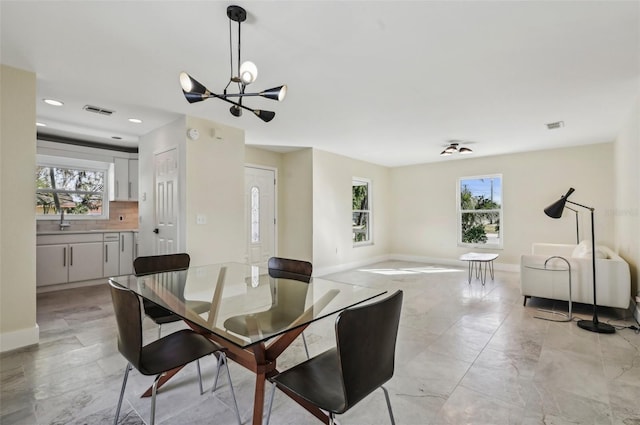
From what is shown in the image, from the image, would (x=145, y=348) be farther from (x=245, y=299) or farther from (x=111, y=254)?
(x=111, y=254)

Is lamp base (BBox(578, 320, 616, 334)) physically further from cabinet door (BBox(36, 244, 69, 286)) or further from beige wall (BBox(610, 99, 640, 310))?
cabinet door (BBox(36, 244, 69, 286))

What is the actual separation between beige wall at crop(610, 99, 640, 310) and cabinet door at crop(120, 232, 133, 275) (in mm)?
6979

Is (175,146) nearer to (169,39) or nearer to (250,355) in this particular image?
(169,39)

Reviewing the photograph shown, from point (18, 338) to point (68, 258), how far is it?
249 centimetres

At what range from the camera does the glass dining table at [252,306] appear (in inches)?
57.7

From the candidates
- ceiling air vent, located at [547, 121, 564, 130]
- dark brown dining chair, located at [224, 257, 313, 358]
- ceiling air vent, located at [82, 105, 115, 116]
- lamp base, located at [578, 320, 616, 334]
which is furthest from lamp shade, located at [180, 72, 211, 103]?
ceiling air vent, located at [547, 121, 564, 130]

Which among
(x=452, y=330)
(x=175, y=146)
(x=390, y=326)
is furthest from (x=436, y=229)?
(x=390, y=326)

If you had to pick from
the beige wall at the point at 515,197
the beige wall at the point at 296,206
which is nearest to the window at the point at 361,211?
the beige wall at the point at 515,197

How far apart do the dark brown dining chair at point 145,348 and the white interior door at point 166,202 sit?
2445 mm

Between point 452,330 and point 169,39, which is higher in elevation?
point 169,39

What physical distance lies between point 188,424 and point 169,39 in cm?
249

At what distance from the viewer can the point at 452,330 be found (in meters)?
3.12

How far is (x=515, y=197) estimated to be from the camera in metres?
6.23

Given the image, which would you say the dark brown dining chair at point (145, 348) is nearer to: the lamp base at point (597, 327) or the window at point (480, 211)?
the lamp base at point (597, 327)
